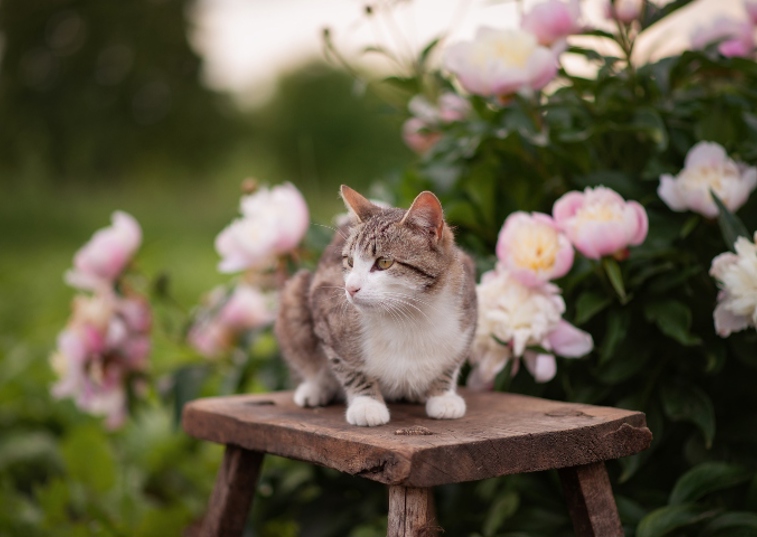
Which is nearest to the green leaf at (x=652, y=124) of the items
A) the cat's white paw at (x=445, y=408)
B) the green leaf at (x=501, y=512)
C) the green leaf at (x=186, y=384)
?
the cat's white paw at (x=445, y=408)

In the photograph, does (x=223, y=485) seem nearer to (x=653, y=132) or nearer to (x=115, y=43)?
(x=653, y=132)

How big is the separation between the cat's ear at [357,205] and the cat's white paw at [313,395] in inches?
17.1

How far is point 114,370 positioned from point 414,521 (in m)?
1.53

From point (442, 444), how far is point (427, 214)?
0.43 metres

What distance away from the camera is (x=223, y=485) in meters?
1.82

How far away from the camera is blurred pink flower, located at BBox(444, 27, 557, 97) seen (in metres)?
1.82

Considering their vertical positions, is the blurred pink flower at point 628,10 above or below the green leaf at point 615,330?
above

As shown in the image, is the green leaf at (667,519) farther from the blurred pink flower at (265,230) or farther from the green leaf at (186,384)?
the green leaf at (186,384)

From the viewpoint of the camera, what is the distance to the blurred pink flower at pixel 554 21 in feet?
6.39

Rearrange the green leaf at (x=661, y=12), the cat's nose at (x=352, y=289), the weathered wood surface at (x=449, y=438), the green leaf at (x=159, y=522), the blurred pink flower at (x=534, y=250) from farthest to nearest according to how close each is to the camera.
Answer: the green leaf at (x=159, y=522)
the green leaf at (x=661, y=12)
the blurred pink flower at (x=534, y=250)
the cat's nose at (x=352, y=289)
the weathered wood surface at (x=449, y=438)

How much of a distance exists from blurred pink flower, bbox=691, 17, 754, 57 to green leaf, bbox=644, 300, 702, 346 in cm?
86

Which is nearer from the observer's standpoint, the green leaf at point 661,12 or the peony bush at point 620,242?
the peony bush at point 620,242

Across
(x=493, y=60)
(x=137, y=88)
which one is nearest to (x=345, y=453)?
(x=493, y=60)

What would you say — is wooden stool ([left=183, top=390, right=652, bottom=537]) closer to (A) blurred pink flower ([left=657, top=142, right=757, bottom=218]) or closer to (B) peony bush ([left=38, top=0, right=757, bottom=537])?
(B) peony bush ([left=38, top=0, right=757, bottom=537])
